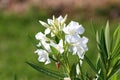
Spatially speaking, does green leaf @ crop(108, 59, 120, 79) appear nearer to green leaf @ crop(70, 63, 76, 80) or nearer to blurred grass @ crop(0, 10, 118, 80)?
green leaf @ crop(70, 63, 76, 80)

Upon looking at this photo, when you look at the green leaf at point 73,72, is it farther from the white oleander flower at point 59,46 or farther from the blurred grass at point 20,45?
the blurred grass at point 20,45

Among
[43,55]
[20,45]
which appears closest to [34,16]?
[20,45]

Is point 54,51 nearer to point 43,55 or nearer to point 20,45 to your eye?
point 43,55

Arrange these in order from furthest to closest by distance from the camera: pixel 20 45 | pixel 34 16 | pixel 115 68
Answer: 1. pixel 34 16
2. pixel 20 45
3. pixel 115 68

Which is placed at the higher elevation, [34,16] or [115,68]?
[34,16]

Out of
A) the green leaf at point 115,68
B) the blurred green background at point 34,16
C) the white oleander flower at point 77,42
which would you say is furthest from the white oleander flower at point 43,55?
the blurred green background at point 34,16

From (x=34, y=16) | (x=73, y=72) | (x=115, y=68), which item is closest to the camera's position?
(x=73, y=72)

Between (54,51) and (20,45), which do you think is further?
(20,45)

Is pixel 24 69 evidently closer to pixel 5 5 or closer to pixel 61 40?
pixel 5 5
